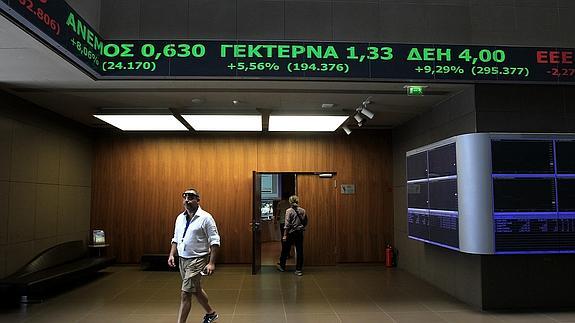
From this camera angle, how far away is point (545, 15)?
19.6 feet

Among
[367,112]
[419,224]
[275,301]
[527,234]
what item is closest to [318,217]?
[419,224]

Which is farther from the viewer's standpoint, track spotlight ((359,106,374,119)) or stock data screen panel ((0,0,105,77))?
track spotlight ((359,106,374,119))

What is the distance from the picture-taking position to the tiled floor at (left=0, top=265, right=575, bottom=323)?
17.8 feet

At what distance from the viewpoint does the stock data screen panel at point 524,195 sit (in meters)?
5.57

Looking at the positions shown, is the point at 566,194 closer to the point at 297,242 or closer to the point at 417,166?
the point at 417,166

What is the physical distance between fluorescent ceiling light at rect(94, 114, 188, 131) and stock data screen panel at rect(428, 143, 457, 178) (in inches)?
179

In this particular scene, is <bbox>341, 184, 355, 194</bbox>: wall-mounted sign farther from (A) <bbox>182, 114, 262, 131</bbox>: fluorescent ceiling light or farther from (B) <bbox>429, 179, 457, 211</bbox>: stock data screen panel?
(B) <bbox>429, 179, 457, 211</bbox>: stock data screen panel

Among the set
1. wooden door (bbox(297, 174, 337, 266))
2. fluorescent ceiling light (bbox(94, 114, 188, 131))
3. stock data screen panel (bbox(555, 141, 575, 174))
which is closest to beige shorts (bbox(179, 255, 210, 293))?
fluorescent ceiling light (bbox(94, 114, 188, 131))

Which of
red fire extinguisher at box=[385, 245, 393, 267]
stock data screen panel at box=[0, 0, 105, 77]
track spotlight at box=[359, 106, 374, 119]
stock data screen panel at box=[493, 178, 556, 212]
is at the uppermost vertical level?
stock data screen panel at box=[0, 0, 105, 77]

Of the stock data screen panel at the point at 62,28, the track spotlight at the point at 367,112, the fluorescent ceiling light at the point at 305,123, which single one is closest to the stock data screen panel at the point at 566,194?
the track spotlight at the point at 367,112

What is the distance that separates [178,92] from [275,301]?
3.37 metres

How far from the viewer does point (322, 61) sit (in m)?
5.54

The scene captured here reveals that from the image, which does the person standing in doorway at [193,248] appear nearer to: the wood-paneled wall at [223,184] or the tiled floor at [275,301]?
the tiled floor at [275,301]

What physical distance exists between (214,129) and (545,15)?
6182 mm
